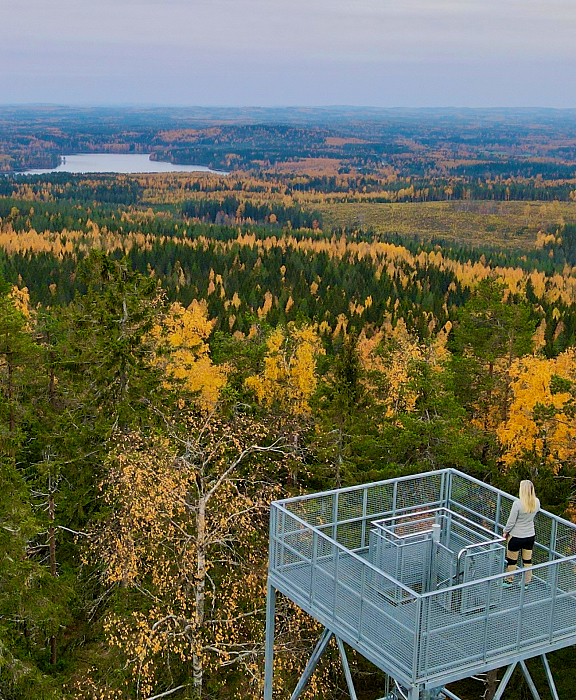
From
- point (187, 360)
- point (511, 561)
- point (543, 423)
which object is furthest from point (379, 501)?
point (187, 360)

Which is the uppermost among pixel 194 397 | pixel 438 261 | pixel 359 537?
pixel 359 537

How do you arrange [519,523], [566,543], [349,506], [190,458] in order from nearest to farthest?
1. [519,523]
2. [566,543]
3. [349,506]
4. [190,458]

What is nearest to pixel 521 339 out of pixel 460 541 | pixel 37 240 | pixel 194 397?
pixel 194 397

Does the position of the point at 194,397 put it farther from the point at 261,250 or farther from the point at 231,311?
the point at 261,250

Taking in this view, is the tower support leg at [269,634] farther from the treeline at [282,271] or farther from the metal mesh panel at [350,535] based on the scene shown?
the treeline at [282,271]

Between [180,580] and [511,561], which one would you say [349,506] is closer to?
[511,561]

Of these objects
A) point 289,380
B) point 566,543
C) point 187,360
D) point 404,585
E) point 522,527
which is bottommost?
point 289,380
